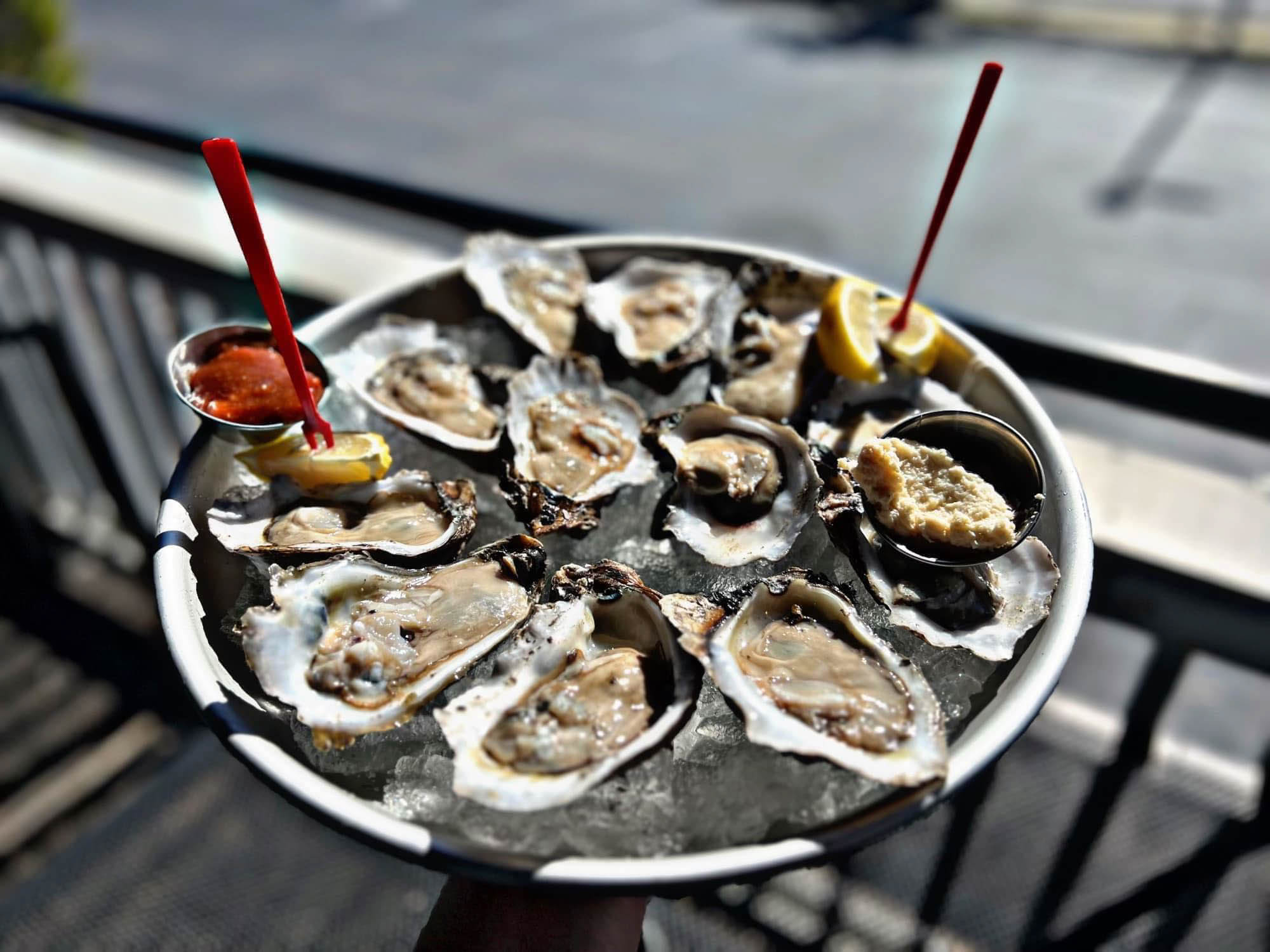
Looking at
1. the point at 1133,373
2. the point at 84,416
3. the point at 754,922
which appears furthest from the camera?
the point at 84,416

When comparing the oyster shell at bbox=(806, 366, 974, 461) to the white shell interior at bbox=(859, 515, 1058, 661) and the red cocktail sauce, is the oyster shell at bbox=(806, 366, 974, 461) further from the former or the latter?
the red cocktail sauce

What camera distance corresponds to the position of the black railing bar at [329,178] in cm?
189

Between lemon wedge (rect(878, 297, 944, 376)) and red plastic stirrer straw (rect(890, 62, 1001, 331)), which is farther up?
red plastic stirrer straw (rect(890, 62, 1001, 331))

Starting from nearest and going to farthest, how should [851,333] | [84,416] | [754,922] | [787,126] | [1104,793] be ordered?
[851,333] → [1104,793] → [754,922] → [84,416] → [787,126]

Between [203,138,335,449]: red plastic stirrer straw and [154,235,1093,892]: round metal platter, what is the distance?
0.43ft

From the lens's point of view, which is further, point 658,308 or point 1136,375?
point 1136,375

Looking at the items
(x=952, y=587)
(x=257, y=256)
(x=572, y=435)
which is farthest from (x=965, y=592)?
(x=257, y=256)

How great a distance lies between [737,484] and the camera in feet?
3.30

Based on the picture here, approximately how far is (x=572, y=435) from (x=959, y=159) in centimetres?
55

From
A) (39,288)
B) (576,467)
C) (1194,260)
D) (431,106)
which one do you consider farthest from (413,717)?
(431,106)

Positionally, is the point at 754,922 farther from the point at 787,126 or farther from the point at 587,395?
the point at 787,126

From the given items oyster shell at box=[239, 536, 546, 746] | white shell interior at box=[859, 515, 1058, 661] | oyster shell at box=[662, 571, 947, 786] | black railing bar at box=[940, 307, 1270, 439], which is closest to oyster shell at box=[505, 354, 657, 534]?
oyster shell at box=[239, 536, 546, 746]

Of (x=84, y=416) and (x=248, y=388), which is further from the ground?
(x=248, y=388)

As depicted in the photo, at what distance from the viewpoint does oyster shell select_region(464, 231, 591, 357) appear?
1.29 m
